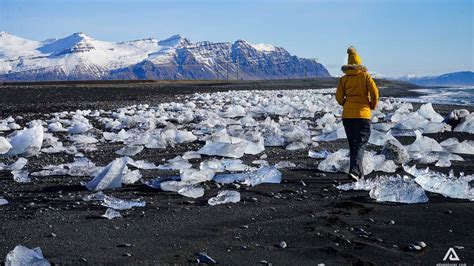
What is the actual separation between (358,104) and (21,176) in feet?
12.5

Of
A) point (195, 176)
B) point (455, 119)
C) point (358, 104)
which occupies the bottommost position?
point (195, 176)

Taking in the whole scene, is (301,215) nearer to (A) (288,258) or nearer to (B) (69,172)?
(A) (288,258)

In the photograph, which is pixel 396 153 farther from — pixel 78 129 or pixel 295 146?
pixel 78 129

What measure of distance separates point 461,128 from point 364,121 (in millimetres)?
5267

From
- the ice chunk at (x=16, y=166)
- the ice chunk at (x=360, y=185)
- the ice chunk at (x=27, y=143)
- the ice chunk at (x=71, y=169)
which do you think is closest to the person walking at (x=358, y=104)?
the ice chunk at (x=360, y=185)

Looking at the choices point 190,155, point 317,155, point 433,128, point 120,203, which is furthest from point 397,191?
point 433,128

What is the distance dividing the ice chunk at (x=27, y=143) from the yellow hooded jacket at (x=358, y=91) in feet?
13.9

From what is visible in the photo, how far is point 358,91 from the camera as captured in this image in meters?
5.66

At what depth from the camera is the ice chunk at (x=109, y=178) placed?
16.9ft

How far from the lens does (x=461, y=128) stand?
393 inches

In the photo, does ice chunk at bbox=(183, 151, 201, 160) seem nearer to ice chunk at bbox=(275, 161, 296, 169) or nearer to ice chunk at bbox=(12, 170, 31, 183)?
ice chunk at bbox=(275, 161, 296, 169)

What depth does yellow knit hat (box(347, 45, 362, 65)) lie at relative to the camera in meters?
5.64

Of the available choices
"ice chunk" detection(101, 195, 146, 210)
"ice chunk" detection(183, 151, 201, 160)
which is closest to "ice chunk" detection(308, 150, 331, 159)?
"ice chunk" detection(183, 151, 201, 160)

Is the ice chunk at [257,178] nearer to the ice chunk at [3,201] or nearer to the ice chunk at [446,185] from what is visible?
the ice chunk at [446,185]
